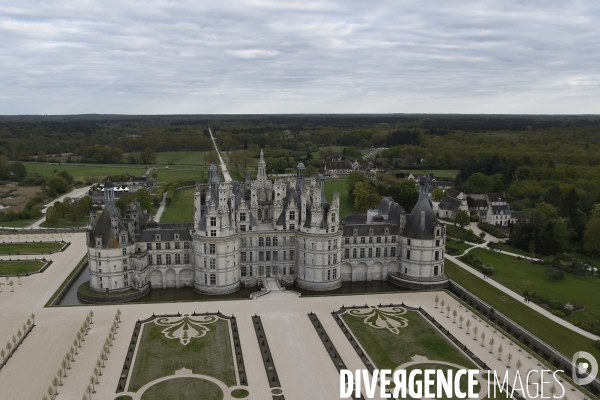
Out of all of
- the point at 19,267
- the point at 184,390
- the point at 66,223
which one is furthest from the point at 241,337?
the point at 66,223

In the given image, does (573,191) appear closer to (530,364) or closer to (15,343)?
(530,364)

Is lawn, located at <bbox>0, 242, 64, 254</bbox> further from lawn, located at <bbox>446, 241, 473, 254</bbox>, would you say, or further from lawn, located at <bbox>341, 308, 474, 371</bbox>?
lawn, located at <bbox>446, 241, 473, 254</bbox>

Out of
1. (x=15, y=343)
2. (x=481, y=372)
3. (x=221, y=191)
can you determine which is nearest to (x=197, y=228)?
(x=221, y=191)

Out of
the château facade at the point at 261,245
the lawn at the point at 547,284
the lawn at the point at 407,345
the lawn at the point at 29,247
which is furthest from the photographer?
the lawn at the point at 29,247

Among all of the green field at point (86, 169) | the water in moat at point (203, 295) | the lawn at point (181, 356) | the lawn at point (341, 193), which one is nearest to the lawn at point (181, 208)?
the lawn at point (341, 193)

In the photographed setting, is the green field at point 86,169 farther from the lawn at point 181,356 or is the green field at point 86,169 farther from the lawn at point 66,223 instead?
the lawn at point 181,356

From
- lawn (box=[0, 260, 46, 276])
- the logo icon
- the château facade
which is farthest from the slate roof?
lawn (box=[0, 260, 46, 276])

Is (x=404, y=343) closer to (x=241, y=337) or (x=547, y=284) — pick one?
(x=241, y=337)
